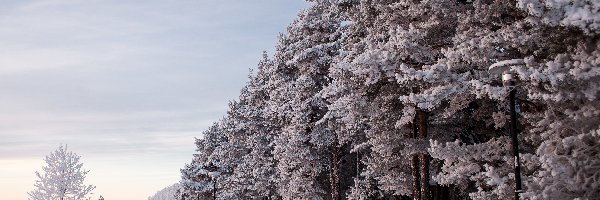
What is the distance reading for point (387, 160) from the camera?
2103 cm

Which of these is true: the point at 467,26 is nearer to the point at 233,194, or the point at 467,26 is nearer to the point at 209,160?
the point at 233,194

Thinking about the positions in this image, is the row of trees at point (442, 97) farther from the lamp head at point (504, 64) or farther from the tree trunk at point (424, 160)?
the lamp head at point (504, 64)

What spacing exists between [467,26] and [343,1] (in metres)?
8.34

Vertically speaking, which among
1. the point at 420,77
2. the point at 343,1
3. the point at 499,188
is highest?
the point at 343,1

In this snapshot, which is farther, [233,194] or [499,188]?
[233,194]

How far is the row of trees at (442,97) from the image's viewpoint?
39.0 ft

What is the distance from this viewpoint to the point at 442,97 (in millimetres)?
14484

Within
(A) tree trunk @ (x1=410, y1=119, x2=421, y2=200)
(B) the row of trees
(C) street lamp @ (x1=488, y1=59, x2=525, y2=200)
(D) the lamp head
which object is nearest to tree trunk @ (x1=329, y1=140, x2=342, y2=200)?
(B) the row of trees

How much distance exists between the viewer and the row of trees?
11891 mm

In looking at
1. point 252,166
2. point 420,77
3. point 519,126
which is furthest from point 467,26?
point 252,166

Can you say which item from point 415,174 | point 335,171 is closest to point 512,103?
point 415,174

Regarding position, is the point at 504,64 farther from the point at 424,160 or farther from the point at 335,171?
the point at 335,171

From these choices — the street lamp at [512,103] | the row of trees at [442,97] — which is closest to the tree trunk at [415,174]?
the row of trees at [442,97]

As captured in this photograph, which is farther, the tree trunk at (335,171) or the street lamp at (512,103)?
the tree trunk at (335,171)
